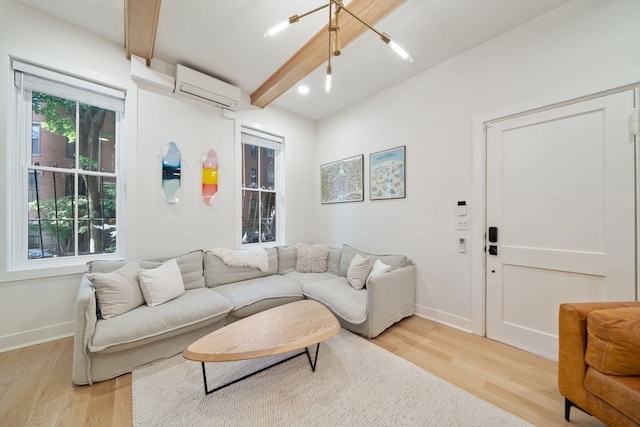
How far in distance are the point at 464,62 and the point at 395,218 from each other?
183cm

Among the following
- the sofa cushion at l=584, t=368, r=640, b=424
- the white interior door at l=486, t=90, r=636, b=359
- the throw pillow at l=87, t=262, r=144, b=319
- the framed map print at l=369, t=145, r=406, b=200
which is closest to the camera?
the sofa cushion at l=584, t=368, r=640, b=424

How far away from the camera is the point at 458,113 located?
2480 millimetres

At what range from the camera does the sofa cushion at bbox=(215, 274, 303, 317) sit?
2.29 meters

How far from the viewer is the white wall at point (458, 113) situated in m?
1.77

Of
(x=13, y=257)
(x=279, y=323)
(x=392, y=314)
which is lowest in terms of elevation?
(x=392, y=314)

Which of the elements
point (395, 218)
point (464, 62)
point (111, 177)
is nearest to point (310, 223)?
point (395, 218)

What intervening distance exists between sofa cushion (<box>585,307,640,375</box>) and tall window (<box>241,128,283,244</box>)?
11.1 ft

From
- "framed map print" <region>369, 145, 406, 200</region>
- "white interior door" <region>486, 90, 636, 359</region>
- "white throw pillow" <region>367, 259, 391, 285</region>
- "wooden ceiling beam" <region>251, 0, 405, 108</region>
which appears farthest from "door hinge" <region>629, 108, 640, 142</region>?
"white throw pillow" <region>367, 259, 391, 285</region>

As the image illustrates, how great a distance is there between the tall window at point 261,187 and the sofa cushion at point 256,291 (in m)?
0.90

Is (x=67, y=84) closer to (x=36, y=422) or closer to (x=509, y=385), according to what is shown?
(x=36, y=422)

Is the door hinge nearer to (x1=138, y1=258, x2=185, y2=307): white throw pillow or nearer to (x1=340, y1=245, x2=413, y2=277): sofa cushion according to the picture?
(x1=340, y1=245, x2=413, y2=277): sofa cushion

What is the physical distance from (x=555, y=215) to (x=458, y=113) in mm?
1309

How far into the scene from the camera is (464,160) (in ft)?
8.00

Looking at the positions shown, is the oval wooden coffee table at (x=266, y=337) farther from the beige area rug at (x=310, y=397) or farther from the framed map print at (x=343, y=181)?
the framed map print at (x=343, y=181)
